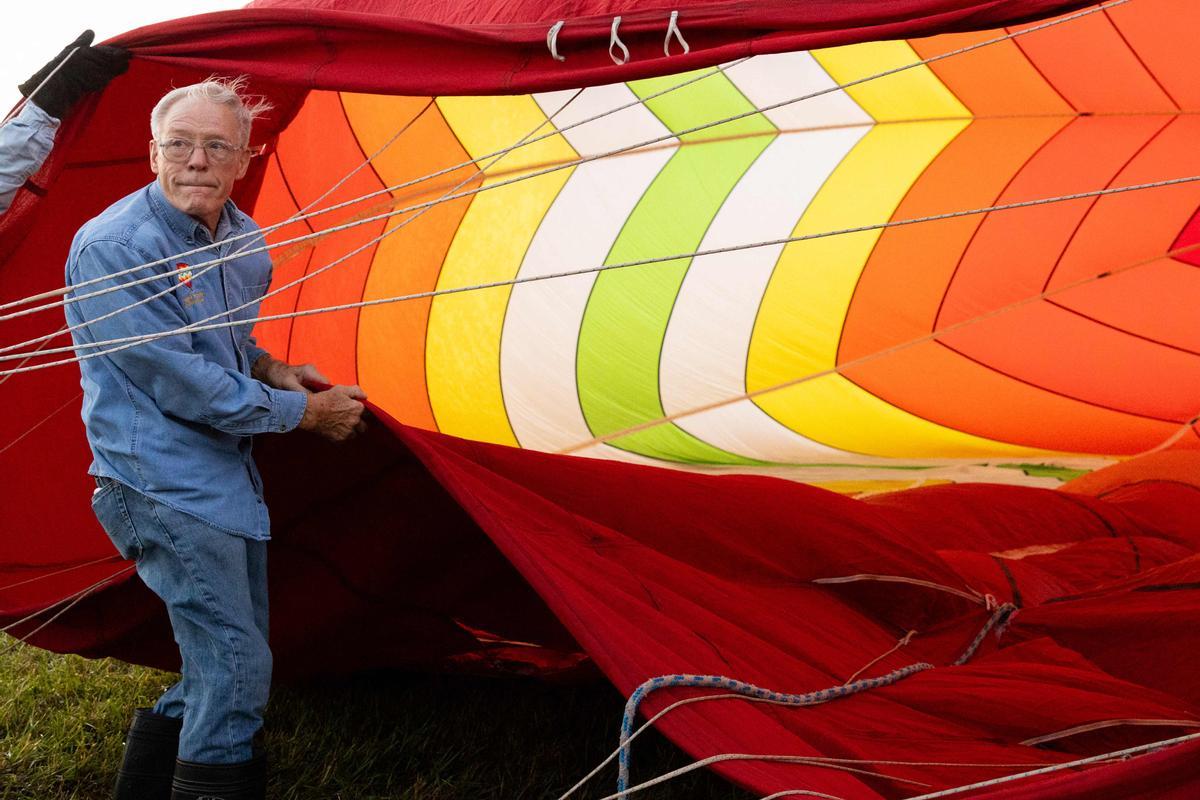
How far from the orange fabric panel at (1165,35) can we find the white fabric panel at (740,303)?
84cm

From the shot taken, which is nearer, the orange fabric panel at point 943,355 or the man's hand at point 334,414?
the man's hand at point 334,414

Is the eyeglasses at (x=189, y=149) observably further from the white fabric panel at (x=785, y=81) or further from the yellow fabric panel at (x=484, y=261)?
the white fabric panel at (x=785, y=81)

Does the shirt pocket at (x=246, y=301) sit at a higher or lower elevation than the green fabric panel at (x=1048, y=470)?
higher

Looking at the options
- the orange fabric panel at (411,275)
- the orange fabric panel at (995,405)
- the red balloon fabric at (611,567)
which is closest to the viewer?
the red balloon fabric at (611,567)

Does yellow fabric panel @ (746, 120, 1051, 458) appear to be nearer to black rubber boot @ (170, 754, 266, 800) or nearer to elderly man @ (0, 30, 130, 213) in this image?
elderly man @ (0, 30, 130, 213)

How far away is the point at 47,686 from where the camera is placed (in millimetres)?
2828

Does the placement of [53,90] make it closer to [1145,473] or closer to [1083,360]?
[1145,473]

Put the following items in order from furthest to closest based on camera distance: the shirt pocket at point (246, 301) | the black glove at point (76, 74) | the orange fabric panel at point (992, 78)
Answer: the orange fabric panel at point (992, 78)
the black glove at point (76, 74)
the shirt pocket at point (246, 301)

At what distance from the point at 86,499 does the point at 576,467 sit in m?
1.02

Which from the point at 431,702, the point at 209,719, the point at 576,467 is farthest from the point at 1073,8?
the point at 431,702

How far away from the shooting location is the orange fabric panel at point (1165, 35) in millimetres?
3018

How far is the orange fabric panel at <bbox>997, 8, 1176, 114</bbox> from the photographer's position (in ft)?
10.4

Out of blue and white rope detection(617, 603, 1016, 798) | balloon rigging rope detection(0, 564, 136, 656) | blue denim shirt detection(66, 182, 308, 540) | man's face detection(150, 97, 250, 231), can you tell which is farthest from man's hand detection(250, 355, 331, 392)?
blue and white rope detection(617, 603, 1016, 798)

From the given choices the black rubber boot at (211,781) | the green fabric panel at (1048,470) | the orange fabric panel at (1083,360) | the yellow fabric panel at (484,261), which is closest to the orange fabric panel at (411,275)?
the yellow fabric panel at (484,261)
